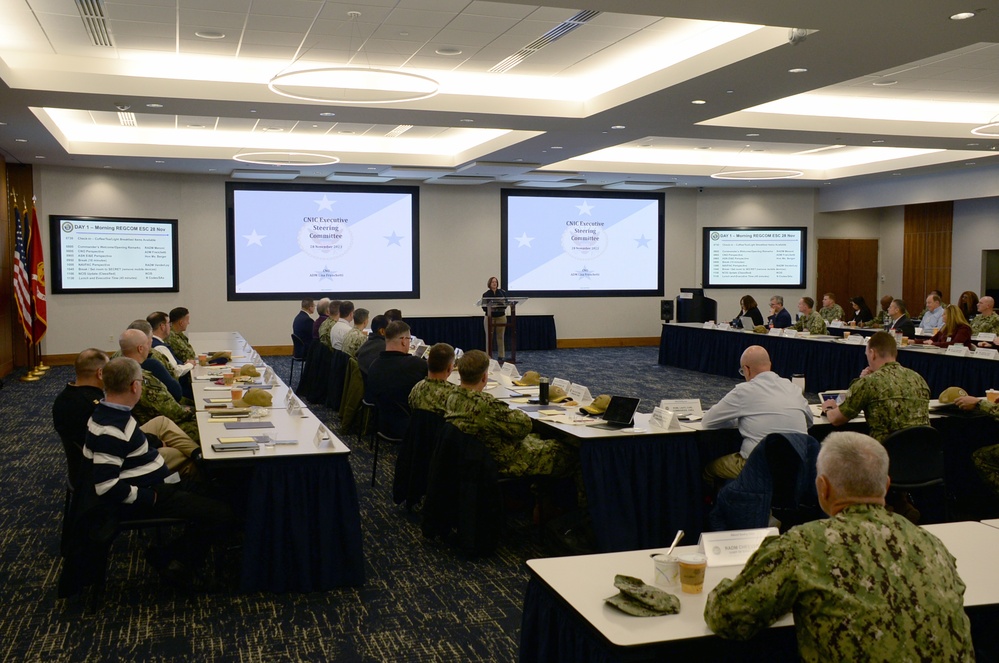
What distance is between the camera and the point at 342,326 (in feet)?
31.0

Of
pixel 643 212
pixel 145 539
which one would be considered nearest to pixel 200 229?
pixel 643 212

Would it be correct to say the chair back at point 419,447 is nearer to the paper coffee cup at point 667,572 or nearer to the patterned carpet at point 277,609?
the patterned carpet at point 277,609

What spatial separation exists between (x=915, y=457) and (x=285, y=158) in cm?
939

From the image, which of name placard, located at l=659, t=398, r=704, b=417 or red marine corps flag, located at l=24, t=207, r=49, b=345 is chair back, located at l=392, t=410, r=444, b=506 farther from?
red marine corps flag, located at l=24, t=207, r=49, b=345

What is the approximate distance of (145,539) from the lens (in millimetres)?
5223

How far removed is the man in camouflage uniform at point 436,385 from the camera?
5242 mm

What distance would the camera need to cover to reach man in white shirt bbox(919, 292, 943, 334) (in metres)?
12.1

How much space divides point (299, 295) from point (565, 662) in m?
13.8

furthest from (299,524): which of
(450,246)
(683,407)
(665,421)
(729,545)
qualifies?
(450,246)

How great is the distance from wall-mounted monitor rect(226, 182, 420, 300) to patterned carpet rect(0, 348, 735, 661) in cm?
979

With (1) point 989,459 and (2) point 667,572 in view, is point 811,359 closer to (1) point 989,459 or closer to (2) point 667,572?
(1) point 989,459

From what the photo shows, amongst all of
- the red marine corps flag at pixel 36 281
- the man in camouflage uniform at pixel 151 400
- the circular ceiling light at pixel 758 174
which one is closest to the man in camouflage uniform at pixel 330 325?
the man in camouflage uniform at pixel 151 400

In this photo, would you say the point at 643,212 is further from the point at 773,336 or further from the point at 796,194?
the point at 773,336

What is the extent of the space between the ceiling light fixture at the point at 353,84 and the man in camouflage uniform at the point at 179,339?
8.17 ft
